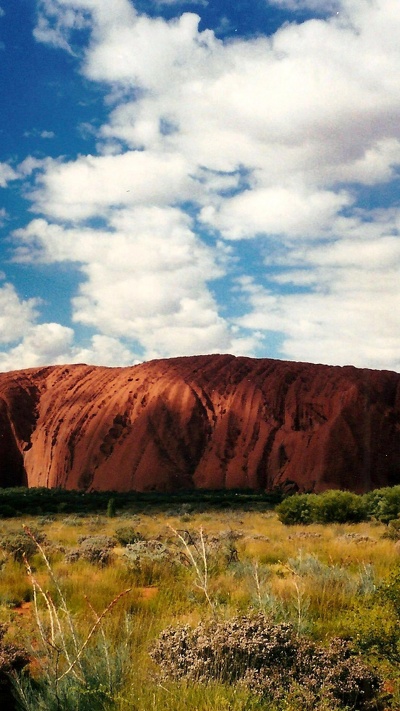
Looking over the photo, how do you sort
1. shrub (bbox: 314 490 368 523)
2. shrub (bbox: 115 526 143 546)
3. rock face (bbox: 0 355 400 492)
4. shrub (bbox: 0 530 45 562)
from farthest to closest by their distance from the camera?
rock face (bbox: 0 355 400 492)
shrub (bbox: 314 490 368 523)
shrub (bbox: 115 526 143 546)
shrub (bbox: 0 530 45 562)

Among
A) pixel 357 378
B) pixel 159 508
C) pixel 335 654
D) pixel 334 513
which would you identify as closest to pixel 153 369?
pixel 357 378

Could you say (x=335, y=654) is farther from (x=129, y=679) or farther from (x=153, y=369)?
(x=153, y=369)

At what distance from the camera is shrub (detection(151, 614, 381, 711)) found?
166 inches

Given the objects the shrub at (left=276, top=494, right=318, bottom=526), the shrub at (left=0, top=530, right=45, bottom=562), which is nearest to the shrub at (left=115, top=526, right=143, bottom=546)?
the shrub at (left=0, top=530, right=45, bottom=562)

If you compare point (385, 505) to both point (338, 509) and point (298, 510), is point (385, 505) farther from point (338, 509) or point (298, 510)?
point (298, 510)

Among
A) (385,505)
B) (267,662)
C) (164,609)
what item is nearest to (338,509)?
(385,505)

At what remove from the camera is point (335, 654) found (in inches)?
187

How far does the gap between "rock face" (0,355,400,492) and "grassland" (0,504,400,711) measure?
35.5 meters

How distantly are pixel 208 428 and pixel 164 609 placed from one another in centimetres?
4822

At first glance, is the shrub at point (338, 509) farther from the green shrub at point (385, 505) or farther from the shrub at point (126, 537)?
the shrub at point (126, 537)

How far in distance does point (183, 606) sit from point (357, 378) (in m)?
48.7

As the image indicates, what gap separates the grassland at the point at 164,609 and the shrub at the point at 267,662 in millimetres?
84

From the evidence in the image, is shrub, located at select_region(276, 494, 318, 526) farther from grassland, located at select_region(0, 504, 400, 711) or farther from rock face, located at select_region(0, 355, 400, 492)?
rock face, located at select_region(0, 355, 400, 492)

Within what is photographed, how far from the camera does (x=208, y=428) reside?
54656mm
